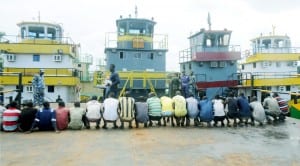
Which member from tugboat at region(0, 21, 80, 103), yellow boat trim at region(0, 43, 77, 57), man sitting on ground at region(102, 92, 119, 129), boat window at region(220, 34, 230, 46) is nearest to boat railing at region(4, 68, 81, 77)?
tugboat at region(0, 21, 80, 103)

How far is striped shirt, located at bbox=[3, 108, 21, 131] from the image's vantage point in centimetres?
1008

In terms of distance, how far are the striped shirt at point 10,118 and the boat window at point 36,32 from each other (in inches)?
687

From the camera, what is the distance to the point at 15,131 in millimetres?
10180

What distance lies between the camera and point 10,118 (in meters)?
10.1

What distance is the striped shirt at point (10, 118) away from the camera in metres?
10.1

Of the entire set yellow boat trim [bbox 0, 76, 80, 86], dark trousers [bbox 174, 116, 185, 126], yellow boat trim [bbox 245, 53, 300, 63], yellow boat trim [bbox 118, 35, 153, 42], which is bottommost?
dark trousers [bbox 174, 116, 185, 126]

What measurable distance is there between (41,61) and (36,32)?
8.69 ft

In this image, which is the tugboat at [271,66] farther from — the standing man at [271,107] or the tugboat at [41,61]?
the tugboat at [41,61]

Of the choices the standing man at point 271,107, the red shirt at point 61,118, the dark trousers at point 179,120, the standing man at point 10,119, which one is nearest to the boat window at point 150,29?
the standing man at point 271,107

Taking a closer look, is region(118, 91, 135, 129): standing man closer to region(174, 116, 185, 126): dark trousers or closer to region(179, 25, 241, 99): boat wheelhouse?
region(174, 116, 185, 126): dark trousers

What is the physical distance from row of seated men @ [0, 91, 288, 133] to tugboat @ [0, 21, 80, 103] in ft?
45.8

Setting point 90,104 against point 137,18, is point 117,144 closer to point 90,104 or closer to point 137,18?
point 90,104

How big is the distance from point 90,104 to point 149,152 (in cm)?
386

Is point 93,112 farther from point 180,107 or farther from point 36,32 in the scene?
point 36,32
